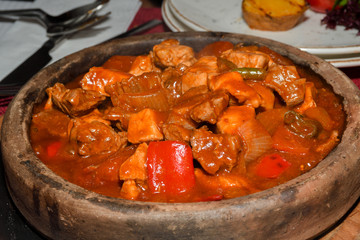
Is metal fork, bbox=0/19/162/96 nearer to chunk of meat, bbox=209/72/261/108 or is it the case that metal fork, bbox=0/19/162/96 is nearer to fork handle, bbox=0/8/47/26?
fork handle, bbox=0/8/47/26

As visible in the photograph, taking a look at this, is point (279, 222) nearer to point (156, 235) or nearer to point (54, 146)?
point (156, 235)

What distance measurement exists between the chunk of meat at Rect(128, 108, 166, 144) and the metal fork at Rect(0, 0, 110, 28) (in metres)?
2.41

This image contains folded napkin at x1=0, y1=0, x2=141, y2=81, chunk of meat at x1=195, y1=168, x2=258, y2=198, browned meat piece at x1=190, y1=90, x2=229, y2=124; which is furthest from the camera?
folded napkin at x1=0, y1=0, x2=141, y2=81

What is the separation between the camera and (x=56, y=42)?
4.00m

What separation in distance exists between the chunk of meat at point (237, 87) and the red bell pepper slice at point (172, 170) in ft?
1.23

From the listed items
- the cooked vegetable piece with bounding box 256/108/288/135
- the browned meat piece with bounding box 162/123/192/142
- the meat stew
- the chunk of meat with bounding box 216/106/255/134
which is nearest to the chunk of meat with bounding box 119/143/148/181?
the meat stew

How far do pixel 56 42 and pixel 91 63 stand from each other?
4.64ft

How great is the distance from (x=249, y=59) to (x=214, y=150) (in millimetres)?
658

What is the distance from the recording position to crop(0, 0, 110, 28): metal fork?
13.8ft

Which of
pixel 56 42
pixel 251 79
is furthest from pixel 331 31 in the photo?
pixel 56 42

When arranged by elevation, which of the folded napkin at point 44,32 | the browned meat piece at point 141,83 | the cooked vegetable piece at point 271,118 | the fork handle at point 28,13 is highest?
the browned meat piece at point 141,83

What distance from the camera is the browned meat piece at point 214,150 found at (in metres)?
1.92

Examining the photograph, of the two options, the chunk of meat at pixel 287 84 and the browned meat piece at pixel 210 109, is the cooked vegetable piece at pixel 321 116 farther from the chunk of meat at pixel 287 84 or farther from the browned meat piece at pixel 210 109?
the browned meat piece at pixel 210 109

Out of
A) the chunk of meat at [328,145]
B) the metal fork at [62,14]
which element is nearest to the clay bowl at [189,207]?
the chunk of meat at [328,145]
